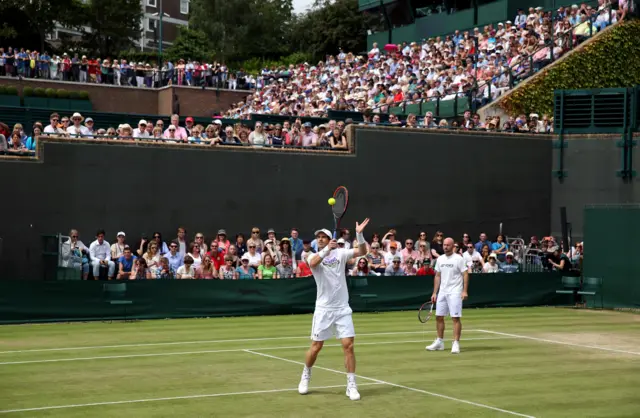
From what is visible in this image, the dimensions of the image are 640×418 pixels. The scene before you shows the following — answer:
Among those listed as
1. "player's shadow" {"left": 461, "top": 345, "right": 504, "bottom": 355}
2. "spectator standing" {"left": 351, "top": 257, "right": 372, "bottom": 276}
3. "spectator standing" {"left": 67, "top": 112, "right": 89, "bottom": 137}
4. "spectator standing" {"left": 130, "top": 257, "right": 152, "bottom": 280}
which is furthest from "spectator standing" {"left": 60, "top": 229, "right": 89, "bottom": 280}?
"player's shadow" {"left": 461, "top": 345, "right": 504, "bottom": 355}

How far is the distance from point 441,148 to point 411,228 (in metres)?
2.94

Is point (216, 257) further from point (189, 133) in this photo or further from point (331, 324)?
point (331, 324)

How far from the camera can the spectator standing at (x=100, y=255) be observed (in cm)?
2391

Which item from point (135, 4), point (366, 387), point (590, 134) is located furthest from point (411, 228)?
point (135, 4)

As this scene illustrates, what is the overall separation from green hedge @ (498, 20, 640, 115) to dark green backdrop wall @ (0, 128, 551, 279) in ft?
7.10

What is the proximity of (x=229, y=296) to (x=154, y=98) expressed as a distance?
22.7 metres

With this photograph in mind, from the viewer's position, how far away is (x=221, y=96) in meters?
45.1

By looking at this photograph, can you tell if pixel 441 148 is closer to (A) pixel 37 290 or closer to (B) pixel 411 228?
(B) pixel 411 228

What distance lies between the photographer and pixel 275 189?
1153 inches

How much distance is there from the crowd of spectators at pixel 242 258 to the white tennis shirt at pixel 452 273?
3929 mm

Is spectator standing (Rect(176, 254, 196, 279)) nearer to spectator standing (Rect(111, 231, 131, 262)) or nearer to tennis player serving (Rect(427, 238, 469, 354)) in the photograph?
spectator standing (Rect(111, 231, 131, 262))

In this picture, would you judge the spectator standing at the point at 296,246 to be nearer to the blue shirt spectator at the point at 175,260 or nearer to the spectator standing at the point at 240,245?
the spectator standing at the point at 240,245

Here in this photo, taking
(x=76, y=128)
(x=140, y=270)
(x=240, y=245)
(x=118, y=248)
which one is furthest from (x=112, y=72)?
(x=140, y=270)

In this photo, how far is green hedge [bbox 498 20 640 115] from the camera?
118 feet
